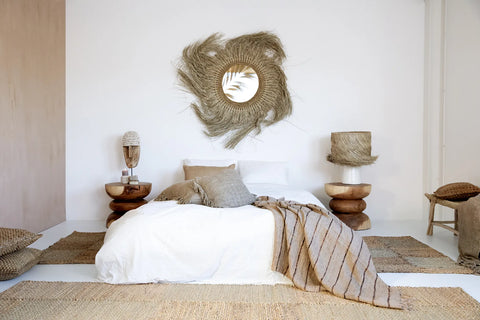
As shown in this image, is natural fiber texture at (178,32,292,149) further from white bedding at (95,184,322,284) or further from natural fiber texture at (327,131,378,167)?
white bedding at (95,184,322,284)

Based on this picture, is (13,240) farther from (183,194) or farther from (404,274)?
(404,274)

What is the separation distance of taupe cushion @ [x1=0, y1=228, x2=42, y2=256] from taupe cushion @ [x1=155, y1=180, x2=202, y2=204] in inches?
46.0

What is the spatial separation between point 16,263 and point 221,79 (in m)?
3.07

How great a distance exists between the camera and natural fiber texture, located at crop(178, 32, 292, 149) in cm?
491

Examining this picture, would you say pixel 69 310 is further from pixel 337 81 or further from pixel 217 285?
pixel 337 81

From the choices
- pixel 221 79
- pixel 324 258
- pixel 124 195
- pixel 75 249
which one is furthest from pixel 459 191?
pixel 75 249

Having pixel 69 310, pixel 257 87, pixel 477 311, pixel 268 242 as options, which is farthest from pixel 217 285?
pixel 257 87

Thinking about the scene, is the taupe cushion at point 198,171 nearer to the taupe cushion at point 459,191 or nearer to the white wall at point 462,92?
the taupe cushion at point 459,191

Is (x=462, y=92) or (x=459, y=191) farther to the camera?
(x=462, y=92)

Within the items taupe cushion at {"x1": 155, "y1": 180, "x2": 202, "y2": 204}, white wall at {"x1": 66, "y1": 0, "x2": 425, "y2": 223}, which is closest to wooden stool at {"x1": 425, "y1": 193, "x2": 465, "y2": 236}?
white wall at {"x1": 66, "y1": 0, "x2": 425, "y2": 223}

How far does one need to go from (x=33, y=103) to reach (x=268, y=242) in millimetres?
3024

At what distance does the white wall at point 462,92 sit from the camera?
4145 mm

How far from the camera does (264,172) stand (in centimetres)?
454

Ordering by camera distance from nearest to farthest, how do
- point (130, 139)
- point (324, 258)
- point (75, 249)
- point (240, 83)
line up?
1. point (324, 258)
2. point (75, 249)
3. point (130, 139)
4. point (240, 83)
